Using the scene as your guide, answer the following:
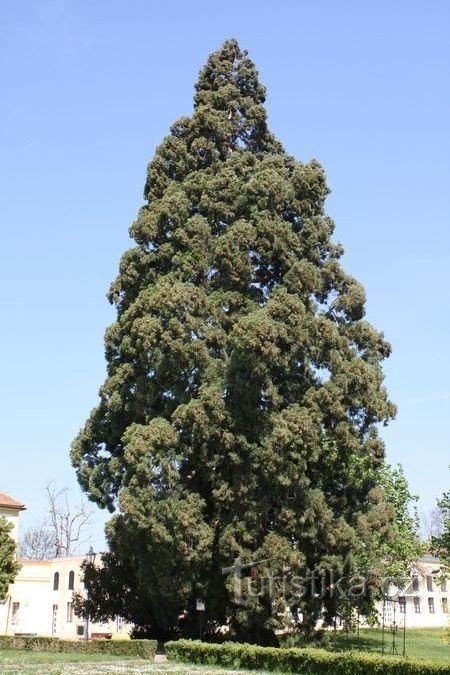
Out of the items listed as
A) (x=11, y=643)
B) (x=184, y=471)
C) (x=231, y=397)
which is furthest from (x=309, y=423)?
(x=11, y=643)

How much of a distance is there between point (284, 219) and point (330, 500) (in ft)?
33.9

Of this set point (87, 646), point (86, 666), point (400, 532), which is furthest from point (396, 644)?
point (86, 666)

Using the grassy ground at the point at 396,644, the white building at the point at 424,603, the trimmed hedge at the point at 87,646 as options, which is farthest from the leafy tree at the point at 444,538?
the white building at the point at 424,603

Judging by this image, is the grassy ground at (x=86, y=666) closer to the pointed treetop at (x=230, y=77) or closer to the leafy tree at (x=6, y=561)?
the leafy tree at (x=6, y=561)

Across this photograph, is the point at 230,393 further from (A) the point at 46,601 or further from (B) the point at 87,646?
(A) the point at 46,601

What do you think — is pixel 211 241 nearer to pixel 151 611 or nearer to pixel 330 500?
pixel 330 500

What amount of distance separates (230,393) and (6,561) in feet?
58.5

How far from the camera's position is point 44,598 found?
54469 millimetres

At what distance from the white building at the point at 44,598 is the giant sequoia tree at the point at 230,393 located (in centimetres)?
2347

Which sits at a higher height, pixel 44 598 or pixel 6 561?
pixel 6 561

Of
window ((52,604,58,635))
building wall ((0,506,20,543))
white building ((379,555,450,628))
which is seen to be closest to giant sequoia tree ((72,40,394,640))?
building wall ((0,506,20,543))

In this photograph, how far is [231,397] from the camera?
2588 centimetres

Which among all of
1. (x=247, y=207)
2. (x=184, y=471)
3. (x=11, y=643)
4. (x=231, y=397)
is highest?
(x=247, y=207)

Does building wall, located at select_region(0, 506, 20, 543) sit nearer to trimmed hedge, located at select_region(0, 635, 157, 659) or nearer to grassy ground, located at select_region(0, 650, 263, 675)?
trimmed hedge, located at select_region(0, 635, 157, 659)
